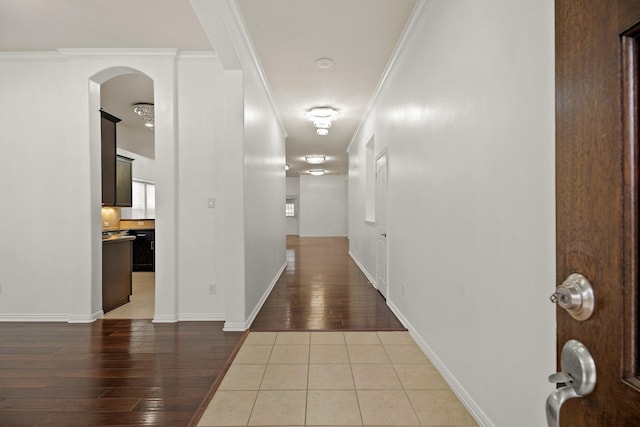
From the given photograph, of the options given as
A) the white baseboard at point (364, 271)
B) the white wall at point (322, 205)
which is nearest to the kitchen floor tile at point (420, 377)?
the white baseboard at point (364, 271)

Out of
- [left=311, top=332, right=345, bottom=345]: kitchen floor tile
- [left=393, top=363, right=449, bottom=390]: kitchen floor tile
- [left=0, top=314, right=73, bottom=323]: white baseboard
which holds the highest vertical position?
[left=0, top=314, right=73, bottom=323]: white baseboard

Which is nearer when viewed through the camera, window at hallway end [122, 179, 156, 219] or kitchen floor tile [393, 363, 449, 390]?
kitchen floor tile [393, 363, 449, 390]

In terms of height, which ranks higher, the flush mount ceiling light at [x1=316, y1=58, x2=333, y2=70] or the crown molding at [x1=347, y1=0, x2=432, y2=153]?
the flush mount ceiling light at [x1=316, y1=58, x2=333, y2=70]

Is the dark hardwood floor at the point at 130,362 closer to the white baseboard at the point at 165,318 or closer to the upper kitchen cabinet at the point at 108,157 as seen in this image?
the white baseboard at the point at 165,318

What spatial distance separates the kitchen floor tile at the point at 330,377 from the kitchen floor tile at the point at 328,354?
89 millimetres

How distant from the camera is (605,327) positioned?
53 centimetres

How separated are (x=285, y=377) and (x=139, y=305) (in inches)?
112

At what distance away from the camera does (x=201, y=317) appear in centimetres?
379

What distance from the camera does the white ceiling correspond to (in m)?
2.94

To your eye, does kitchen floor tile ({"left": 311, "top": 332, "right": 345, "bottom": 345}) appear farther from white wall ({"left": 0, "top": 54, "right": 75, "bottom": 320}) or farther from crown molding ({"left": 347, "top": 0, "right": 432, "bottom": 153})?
crown molding ({"left": 347, "top": 0, "right": 432, "bottom": 153})

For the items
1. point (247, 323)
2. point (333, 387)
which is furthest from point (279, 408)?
point (247, 323)

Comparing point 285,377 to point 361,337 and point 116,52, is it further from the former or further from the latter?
Result: point 116,52

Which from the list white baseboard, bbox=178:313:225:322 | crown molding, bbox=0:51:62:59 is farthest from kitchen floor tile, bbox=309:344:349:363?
crown molding, bbox=0:51:62:59

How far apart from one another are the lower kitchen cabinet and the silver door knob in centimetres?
463
